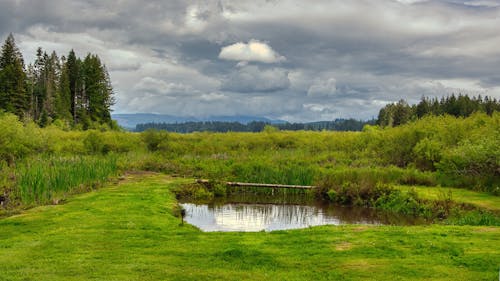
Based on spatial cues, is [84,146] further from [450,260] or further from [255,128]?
[255,128]

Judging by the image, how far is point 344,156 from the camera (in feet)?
109

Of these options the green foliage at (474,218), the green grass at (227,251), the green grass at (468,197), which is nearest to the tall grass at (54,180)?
the green grass at (227,251)

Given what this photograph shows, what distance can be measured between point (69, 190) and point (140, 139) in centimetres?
1984

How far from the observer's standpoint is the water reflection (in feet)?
54.8

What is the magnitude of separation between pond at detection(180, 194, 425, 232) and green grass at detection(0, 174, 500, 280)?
3740 mm

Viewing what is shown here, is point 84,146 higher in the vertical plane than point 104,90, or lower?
lower

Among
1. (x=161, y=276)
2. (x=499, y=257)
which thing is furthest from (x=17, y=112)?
(x=499, y=257)

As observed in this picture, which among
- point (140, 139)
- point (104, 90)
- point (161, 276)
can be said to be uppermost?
point (104, 90)

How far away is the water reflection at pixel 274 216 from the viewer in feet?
54.8

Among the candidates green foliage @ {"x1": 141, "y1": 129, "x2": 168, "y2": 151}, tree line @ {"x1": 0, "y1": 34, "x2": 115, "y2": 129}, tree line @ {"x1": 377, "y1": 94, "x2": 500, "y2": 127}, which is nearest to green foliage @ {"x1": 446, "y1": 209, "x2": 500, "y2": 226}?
green foliage @ {"x1": 141, "y1": 129, "x2": 168, "y2": 151}

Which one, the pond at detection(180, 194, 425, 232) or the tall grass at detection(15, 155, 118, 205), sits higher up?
the tall grass at detection(15, 155, 118, 205)

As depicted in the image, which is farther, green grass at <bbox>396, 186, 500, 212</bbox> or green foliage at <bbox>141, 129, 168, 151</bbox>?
green foliage at <bbox>141, 129, 168, 151</bbox>

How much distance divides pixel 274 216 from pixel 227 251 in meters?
9.23

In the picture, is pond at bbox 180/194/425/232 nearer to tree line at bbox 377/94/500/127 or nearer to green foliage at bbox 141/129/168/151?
green foliage at bbox 141/129/168/151
